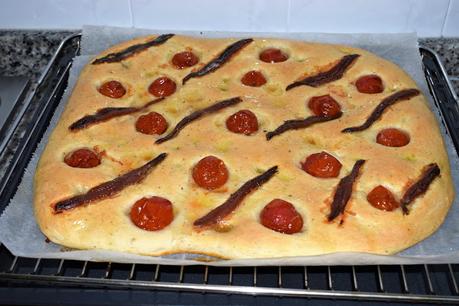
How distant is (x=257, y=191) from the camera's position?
189 cm

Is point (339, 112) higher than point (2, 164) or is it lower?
higher

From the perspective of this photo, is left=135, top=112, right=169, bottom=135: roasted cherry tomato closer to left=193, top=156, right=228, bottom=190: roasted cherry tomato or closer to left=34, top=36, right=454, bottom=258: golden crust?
left=34, top=36, right=454, bottom=258: golden crust

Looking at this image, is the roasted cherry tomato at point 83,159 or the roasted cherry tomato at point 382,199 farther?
the roasted cherry tomato at point 83,159

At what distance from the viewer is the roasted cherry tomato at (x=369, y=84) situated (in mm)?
2270

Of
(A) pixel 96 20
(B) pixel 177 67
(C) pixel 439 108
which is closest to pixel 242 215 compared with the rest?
(B) pixel 177 67

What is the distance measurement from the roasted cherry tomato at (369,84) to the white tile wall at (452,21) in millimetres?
579

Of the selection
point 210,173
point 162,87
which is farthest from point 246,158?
point 162,87

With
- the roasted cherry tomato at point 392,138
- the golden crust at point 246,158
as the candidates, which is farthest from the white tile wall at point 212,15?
the roasted cherry tomato at point 392,138

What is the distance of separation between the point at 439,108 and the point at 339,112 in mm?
463

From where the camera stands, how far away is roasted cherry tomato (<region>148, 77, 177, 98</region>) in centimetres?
229

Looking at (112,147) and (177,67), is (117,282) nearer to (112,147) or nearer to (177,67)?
(112,147)

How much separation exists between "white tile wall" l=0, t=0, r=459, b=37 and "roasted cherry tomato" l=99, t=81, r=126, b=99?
51 cm

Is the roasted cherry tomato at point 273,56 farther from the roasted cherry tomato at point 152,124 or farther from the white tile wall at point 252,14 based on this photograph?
the roasted cherry tomato at point 152,124

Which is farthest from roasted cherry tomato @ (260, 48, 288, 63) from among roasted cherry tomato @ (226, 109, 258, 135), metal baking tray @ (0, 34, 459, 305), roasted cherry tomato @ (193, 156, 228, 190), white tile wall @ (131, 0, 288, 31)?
metal baking tray @ (0, 34, 459, 305)
